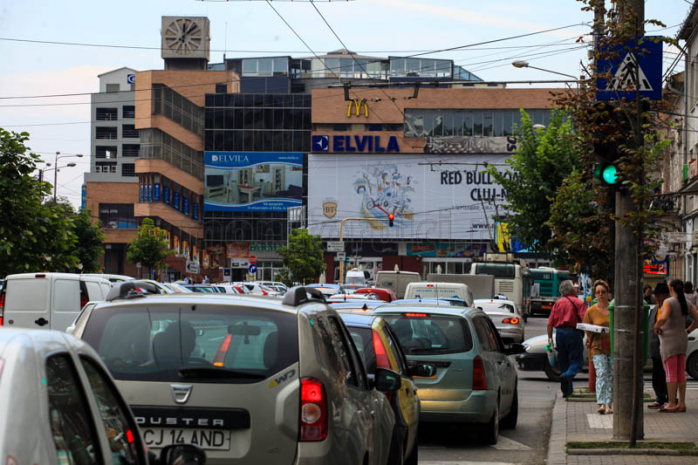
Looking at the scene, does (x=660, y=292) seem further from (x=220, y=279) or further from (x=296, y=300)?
(x=220, y=279)

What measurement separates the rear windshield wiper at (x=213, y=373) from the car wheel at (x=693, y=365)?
51.5ft

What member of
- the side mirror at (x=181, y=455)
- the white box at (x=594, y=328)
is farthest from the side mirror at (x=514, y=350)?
the side mirror at (x=181, y=455)

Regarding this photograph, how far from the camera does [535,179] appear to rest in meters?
37.0

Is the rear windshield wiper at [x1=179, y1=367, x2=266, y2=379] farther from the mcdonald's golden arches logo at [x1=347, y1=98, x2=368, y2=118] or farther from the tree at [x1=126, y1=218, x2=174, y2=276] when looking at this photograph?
the mcdonald's golden arches logo at [x1=347, y1=98, x2=368, y2=118]

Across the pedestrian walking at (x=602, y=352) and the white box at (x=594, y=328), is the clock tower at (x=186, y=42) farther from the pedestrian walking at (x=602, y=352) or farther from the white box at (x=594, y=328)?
the white box at (x=594, y=328)

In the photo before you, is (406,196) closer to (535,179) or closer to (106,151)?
(106,151)

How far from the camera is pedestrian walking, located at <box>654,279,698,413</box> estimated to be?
A: 13.2m

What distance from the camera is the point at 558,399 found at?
52.6ft

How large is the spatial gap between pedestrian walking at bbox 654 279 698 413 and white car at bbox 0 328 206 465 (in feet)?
34.6

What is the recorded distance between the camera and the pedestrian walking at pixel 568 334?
1481cm

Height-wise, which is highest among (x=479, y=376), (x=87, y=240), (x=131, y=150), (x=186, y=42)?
(x=186, y=42)

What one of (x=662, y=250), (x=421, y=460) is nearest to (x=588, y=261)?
(x=421, y=460)

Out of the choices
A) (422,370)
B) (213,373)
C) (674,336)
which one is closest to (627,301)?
(422,370)

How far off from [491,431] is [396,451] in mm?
4184
